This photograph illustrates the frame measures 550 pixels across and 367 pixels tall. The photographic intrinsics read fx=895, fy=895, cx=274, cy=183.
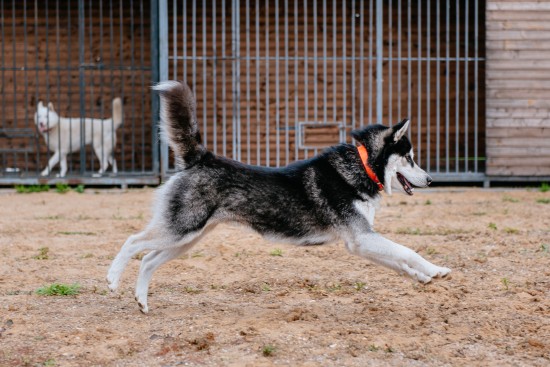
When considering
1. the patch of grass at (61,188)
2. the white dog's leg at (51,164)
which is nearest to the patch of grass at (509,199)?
the patch of grass at (61,188)

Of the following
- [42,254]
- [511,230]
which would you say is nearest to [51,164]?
[42,254]

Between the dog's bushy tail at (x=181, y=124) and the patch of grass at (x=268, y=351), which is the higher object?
the dog's bushy tail at (x=181, y=124)

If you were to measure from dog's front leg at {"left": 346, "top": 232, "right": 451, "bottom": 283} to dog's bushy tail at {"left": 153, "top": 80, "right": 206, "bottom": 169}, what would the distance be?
1133mm

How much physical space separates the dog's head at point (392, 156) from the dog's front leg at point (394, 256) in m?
0.45

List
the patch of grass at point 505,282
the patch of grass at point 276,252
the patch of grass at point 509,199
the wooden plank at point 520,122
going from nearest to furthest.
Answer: the patch of grass at point 505,282 → the patch of grass at point 276,252 → the patch of grass at point 509,199 → the wooden plank at point 520,122

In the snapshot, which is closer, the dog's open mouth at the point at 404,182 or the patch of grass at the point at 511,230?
the dog's open mouth at the point at 404,182

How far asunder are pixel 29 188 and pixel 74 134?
1.72 m

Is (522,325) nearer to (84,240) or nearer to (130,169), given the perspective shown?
(84,240)

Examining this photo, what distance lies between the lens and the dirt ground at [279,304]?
4.68 metres

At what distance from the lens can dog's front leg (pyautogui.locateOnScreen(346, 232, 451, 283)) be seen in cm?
541

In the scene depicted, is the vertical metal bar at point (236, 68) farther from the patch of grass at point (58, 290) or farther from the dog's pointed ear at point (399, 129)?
the dog's pointed ear at point (399, 129)

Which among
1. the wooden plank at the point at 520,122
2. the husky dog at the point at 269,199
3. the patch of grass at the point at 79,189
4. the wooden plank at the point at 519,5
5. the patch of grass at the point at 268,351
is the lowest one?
the patch of grass at the point at 268,351

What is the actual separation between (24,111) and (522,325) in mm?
12271

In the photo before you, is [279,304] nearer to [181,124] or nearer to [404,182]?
[404,182]
